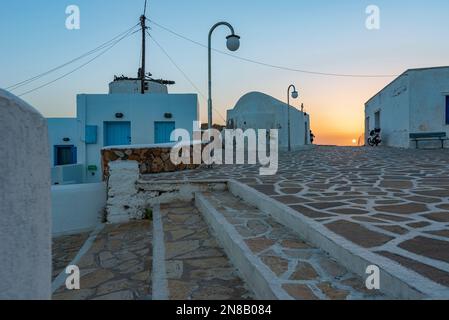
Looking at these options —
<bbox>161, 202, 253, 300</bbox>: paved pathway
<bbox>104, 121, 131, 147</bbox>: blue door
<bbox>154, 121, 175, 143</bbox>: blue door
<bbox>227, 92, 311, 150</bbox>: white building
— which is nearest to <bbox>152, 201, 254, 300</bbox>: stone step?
<bbox>161, 202, 253, 300</bbox>: paved pathway

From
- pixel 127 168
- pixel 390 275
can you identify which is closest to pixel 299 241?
pixel 390 275

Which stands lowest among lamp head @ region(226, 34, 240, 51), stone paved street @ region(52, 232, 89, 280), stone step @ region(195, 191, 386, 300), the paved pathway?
stone paved street @ region(52, 232, 89, 280)

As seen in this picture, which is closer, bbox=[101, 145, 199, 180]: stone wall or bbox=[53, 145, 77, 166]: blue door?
bbox=[101, 145, 199, 180]: stone wall

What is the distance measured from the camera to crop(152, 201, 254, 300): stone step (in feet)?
8.02

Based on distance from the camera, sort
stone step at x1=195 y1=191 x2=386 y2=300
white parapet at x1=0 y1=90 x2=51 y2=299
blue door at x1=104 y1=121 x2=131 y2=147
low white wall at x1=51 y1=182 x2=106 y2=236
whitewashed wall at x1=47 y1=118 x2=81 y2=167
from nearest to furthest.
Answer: white parapet at x1=0 y1=90 x2=51 y2=299, stone step at x1=195 y1=191 x2=386 y2=300, low white wall at x1=51 y1=182 x2=106 y2=236, blue door at x1=104 y1=121 x2=131 y2=147, whitewashed wall at x1=47 y1=118 x2=81 y2=167

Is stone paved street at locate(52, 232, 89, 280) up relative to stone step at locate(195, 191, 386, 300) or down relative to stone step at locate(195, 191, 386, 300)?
down

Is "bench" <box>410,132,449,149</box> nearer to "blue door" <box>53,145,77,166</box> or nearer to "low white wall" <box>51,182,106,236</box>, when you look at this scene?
"low white wall" <box>51,182,106,236</box>

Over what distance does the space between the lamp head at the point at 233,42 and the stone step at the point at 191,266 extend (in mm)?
5757

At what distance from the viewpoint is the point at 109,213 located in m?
6.04

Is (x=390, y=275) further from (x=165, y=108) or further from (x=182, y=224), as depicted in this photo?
(x=165, y=108)

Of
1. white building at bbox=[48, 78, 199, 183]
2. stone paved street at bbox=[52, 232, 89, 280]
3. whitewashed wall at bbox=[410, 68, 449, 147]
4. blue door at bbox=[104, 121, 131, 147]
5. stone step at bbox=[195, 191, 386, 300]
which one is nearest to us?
stone step at bbox=[195, 191, 386, 300]

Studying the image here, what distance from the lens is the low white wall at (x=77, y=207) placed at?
612 centimetres

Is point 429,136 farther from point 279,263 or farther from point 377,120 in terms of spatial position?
point 279,263

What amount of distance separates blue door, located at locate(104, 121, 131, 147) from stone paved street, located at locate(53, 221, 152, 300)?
11216 millimetres
